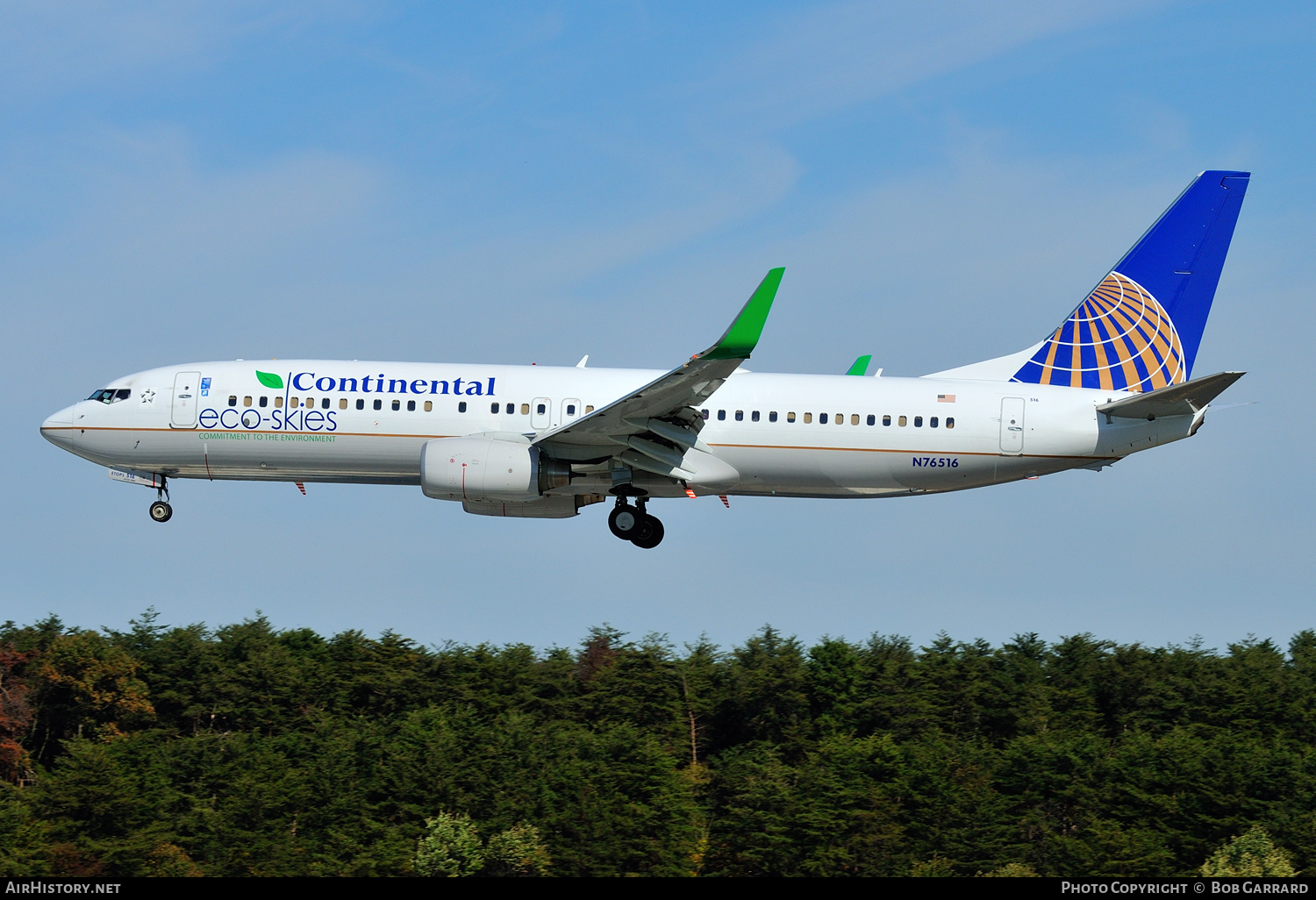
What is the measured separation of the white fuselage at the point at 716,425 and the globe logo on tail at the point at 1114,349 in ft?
4.51

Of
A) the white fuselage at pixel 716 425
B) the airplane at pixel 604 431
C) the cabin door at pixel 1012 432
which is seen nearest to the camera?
the airplane at pixel 604 431

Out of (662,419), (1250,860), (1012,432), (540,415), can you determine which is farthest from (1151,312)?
(1250,860)

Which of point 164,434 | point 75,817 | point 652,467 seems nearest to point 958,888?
point 652,467

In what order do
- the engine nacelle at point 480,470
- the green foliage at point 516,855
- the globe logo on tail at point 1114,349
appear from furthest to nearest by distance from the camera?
1. the green foliage at point 516,855
2. the globe logo on tail at point 1114,349
3. the engine nacelle at point 480,470

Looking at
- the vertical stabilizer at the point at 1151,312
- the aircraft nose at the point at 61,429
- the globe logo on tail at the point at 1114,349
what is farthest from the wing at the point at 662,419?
the aircraft nose at the point at 61,429

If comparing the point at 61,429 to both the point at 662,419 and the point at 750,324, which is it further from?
the point at 750,324

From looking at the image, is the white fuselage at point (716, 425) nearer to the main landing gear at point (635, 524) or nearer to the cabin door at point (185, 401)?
the cabin door at point (185, 401)

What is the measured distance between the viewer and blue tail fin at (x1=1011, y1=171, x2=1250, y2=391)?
35.3 metres

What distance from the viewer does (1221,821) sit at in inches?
2089

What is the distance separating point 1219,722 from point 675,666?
1008 inches

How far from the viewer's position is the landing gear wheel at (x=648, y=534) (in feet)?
113

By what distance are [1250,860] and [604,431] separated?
2907 centimetres

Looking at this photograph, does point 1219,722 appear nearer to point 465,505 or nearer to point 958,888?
point 465,505

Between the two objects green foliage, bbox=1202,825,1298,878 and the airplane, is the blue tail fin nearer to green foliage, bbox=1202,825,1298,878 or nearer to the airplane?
the airplane
